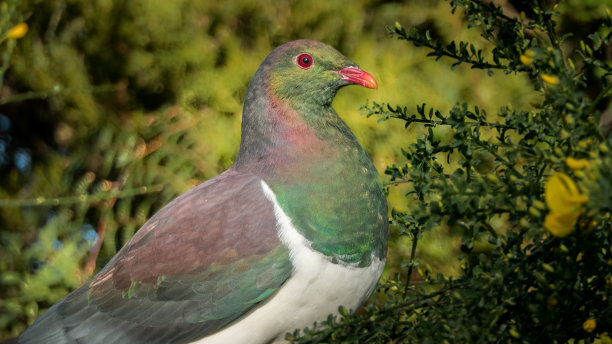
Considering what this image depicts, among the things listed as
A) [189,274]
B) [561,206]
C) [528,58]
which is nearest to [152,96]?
[189,274]

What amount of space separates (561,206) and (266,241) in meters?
0.67

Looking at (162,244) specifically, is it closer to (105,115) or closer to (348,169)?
(348,169)

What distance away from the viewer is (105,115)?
2.66 m

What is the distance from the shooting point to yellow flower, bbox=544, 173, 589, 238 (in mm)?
694

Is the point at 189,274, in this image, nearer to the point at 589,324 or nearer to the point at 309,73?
the point at 309,73

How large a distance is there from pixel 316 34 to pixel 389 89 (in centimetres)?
40

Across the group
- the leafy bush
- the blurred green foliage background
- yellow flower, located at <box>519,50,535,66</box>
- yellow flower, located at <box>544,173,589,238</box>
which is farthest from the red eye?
the blurred green foliage background

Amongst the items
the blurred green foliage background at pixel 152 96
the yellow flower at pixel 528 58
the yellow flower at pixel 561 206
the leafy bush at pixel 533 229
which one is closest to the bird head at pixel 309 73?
the leafy bush at pixel 533 229

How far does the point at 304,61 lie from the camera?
1.44 meters

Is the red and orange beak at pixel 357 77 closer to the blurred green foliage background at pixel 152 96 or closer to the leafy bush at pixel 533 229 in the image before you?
the leafy bush at pixel 533 229

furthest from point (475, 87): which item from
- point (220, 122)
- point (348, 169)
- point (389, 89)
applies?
point (348, 169)

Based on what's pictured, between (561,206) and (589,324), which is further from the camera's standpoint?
(589,324)

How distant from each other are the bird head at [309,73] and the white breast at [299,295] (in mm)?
270

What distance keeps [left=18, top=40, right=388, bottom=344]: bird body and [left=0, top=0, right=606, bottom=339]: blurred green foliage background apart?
909 mm
